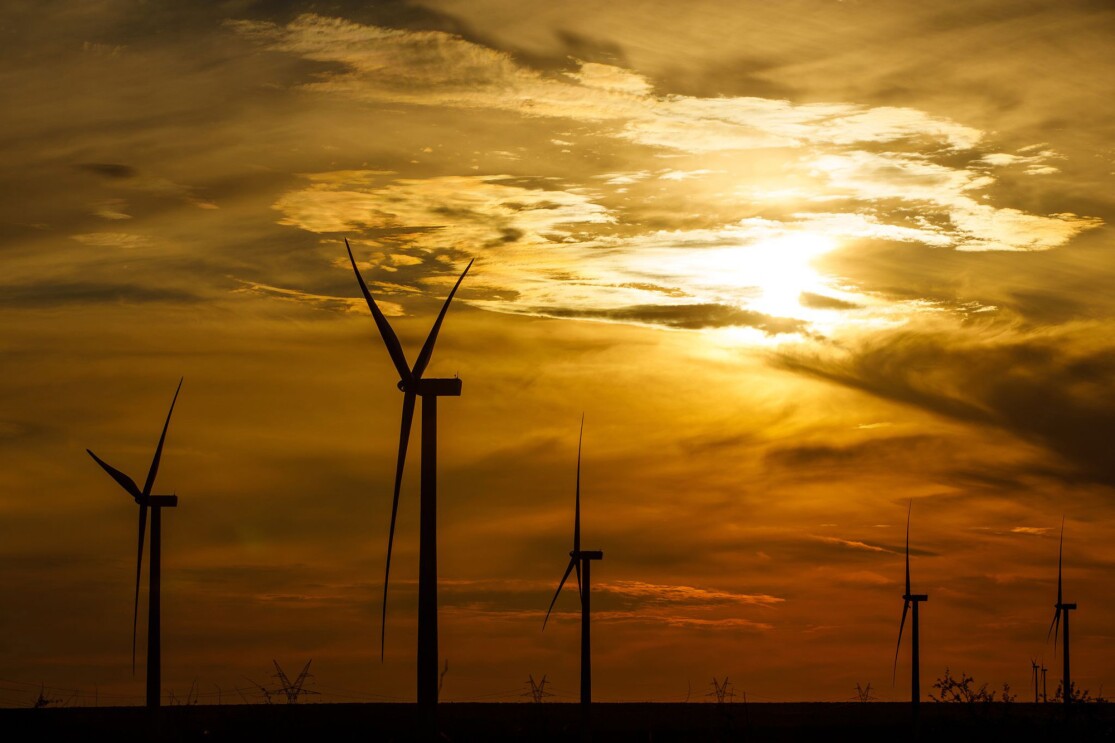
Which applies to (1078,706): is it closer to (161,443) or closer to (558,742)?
(558,742)

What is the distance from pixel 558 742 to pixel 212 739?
30201 mm

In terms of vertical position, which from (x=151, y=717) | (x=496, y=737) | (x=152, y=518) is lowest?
(x=496, y=737)

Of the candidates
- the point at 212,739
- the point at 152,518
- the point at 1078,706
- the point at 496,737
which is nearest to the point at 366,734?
the point at 496,737

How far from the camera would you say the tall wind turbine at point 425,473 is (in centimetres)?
4888

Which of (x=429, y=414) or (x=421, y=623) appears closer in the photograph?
(x=421, y=623)

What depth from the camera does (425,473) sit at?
2053 inches

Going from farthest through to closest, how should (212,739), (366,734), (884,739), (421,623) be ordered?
1. (884,739)
2. (366,734)
3. (212,739)
4. (421,623)

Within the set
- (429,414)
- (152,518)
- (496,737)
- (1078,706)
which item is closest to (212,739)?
(496,737)

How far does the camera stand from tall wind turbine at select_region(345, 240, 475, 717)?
48.9m

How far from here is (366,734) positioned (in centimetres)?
14325

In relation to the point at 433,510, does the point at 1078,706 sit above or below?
below

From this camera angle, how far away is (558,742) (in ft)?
421

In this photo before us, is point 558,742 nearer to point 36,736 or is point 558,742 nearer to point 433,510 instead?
point 36,736

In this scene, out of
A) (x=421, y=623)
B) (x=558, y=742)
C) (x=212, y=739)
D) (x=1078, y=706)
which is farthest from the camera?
(x=1078, y=706)
